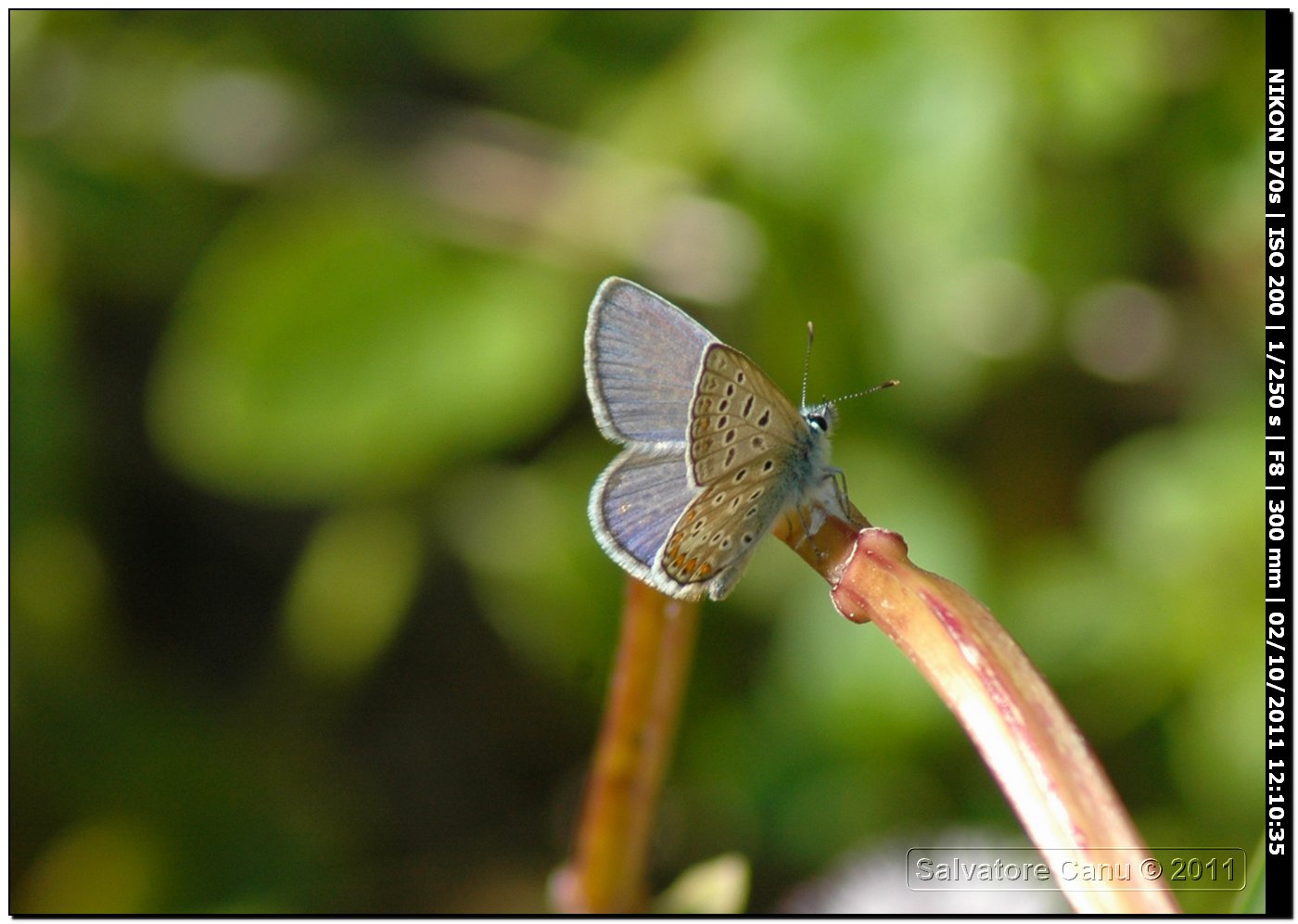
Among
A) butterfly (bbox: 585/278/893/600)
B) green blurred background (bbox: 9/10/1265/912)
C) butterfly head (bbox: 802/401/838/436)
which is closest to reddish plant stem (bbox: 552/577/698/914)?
butterfly (bbox: 585/278/893/600)

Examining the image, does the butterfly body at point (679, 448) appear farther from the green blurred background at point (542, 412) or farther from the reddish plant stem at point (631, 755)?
the green blurred background at point (542, 412)

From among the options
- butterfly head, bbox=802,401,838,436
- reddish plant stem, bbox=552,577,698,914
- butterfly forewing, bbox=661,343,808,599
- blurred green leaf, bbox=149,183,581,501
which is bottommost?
reddish plant stem, bbox=552,577,698,914

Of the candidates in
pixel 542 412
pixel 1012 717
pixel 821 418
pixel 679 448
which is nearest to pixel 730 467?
pixel 679 448

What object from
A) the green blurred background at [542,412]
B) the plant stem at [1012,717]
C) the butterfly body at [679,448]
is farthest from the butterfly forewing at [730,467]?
the green blurred background at [542,412]

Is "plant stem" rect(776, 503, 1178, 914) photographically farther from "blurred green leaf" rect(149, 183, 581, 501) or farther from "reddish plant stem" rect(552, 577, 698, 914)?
"blurred green leaf" rect(149, 183, 581, 501)

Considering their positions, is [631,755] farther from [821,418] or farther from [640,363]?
[821,418]

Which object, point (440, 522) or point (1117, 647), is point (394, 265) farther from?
point (1117, 647)

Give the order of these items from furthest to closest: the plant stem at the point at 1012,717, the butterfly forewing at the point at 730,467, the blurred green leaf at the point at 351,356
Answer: the blurred green leaf at the point at 351,356
the butterfly forewing at the point at 730,467
the plant stem at the point at 1012,717
